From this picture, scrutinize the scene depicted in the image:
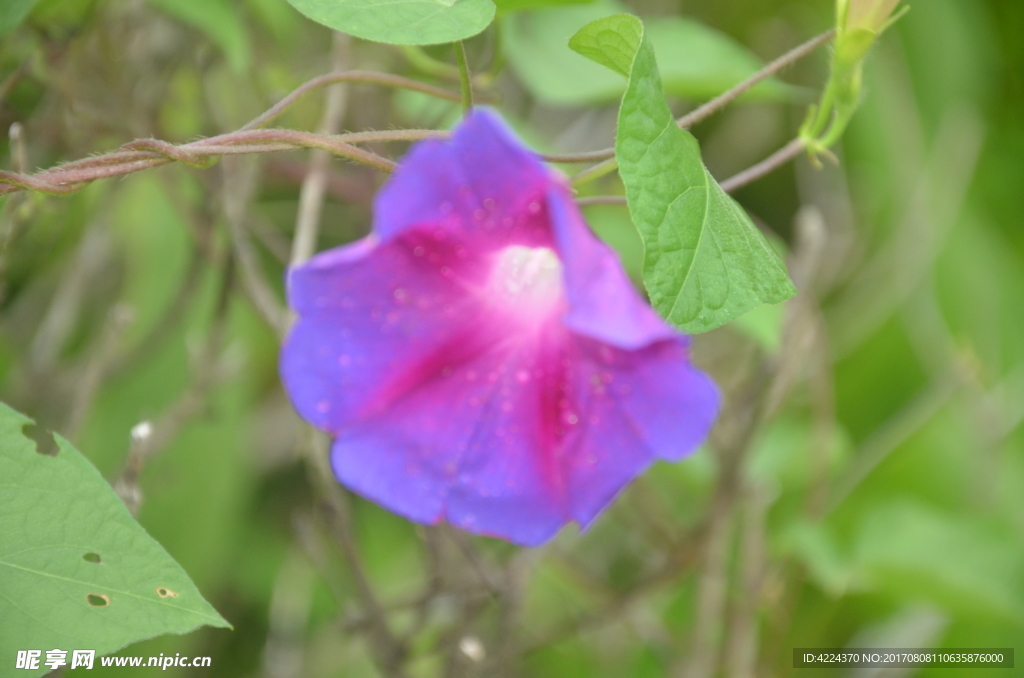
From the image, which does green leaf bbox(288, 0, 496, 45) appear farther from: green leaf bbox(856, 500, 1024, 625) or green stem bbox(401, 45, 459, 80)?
green leaf bbox(856, 500, 1024, 625)

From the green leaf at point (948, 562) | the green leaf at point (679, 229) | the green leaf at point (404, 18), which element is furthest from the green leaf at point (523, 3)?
the green leaf at point (948, 562)

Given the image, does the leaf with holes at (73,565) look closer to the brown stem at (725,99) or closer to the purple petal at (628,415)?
the purple petal at (628,415)

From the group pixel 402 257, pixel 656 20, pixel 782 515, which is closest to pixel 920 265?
pixel 782 515

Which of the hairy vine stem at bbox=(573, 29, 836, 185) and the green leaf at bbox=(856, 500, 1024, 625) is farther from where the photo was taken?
the green leaf at bbox=(856, 500, 1024, 625)

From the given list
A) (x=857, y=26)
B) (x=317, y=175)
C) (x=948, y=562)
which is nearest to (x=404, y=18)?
(x=857, y=26)

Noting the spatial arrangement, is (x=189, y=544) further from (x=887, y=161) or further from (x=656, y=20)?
(x=887, y=161)

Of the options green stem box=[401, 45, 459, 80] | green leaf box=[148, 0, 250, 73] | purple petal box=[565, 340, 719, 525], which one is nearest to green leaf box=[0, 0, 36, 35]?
green leaf box=[148, 0, 250, 73]
